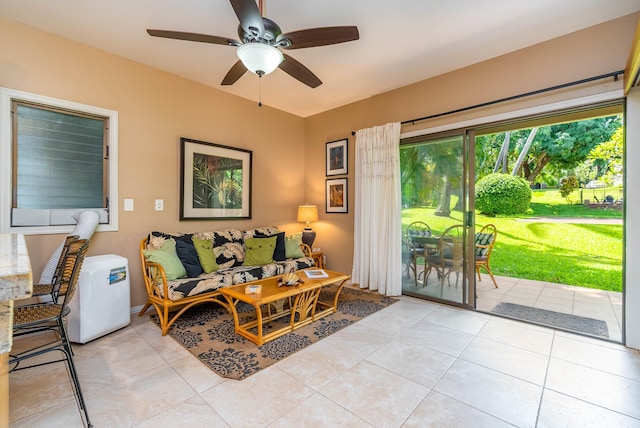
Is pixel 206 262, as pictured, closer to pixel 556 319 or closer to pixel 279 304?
pixel 279 304

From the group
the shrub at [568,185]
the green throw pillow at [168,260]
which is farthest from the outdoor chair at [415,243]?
the shrub at [568,185]

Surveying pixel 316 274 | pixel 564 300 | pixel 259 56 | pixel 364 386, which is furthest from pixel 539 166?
pixel 259 56

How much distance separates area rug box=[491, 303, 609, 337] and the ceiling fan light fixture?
11.2ft

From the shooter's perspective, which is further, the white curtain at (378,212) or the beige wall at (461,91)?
the white curtain at (378,212)

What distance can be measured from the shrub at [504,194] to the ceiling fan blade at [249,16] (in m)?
5.73

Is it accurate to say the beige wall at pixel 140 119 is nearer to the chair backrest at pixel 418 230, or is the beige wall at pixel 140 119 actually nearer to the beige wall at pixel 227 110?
the beige wall at pixel 227 110

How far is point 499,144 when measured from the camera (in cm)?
641

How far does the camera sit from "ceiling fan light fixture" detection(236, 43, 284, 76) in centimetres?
186

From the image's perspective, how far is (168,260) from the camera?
9.49 ft

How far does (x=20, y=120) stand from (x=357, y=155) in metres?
3.59

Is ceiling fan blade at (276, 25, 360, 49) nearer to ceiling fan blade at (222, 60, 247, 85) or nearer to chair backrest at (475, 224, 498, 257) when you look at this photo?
ceiling fan blade at (222, 60, 247, 85)

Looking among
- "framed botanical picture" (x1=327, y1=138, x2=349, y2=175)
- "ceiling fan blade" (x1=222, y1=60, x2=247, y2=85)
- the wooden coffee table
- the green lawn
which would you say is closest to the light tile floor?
the wooden coffee table

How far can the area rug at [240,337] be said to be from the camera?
212 cm

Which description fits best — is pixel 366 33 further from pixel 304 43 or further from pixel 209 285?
pixel 209 285
